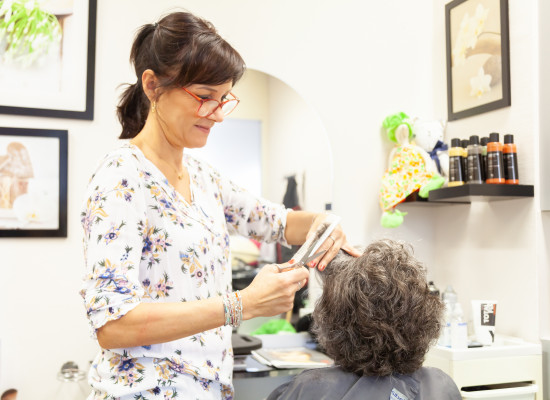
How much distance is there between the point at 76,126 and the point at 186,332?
1490mm

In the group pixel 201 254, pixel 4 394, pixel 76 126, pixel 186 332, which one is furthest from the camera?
pixel 76 126

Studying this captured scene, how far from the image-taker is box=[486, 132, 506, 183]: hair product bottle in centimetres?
241

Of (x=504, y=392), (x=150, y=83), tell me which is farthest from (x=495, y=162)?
(x=150, y=83)

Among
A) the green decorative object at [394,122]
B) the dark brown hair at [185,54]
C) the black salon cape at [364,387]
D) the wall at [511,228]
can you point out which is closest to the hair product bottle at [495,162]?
the wall at [511,228]

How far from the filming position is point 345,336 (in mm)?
1349

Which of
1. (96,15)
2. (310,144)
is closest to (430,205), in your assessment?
(310,144)

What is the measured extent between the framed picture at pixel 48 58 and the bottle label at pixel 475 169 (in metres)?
1.65

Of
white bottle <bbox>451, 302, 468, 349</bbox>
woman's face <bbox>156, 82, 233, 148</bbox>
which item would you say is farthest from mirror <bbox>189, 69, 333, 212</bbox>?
woman's face <bbox>156, 82, 233, 148</bbox>

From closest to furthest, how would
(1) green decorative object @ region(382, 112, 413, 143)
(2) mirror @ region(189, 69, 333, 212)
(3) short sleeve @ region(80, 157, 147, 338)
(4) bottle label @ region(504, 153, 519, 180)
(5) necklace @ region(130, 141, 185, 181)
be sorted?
(3) short sleeve @ region(80, 157, 147, 338) → (5) necklace @ region(130, 141, 185, 181) → (4) bottle label @ region(504, 153, 519, 180) → (2) mirror @ region(189, 69, 333, 212) → (1) green decorative object @ region(382, 112, 413, 143)

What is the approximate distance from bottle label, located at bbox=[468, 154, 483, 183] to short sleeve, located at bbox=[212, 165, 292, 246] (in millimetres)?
1093

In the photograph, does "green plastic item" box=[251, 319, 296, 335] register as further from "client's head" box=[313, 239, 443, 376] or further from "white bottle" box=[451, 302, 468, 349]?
"client's head" box=[313, 239, 443, 376]

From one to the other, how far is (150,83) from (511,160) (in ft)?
5.51

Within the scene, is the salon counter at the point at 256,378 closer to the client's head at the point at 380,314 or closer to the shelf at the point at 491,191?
the client's head at the point at 380,314

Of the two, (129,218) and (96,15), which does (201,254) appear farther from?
(96,15)
